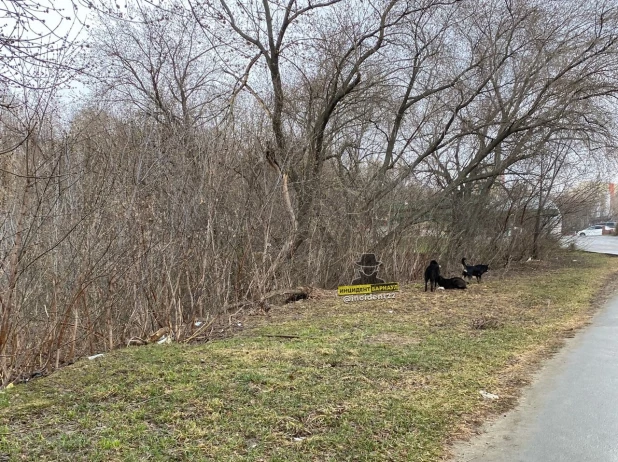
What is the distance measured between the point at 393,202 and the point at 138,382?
11.2 m

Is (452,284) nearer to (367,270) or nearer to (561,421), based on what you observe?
(367,270)

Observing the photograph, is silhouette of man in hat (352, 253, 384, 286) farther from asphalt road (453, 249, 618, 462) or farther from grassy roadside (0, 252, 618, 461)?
asphalt road (453, 249, 618, 462)

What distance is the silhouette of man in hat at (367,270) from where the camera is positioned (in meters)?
12.4

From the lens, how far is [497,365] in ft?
20.5

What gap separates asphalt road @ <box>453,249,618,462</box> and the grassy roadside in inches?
7.8

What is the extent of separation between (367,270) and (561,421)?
7.98 m

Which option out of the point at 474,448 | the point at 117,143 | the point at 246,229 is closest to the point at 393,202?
the point at 246,229

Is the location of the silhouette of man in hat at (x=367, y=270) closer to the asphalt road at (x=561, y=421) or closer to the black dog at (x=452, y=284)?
the black dog at (x=452, y=284)

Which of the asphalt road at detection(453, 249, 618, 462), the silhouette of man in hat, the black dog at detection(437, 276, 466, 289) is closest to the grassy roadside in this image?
the asphalt road at detection(453, 249, 618, 462)

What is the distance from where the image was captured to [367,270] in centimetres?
1249

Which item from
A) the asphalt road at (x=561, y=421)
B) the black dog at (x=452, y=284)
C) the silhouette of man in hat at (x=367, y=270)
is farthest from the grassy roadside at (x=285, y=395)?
the black dog at (x=452, y=284)

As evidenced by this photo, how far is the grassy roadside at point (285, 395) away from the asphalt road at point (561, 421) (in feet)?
0.65

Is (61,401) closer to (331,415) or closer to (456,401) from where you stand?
(331,415)

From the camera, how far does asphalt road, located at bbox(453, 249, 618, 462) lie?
3943mm
